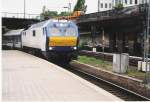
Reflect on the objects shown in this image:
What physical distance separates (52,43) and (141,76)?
1019 cm

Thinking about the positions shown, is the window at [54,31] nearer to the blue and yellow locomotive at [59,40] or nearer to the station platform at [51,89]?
the blue and yellow locomotive at [59,40]

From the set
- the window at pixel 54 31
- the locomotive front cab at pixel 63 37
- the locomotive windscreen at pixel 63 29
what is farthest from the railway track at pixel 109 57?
the window at pixel 54 31

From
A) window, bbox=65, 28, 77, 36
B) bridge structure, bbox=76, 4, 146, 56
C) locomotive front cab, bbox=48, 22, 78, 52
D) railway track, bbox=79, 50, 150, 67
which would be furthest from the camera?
bridge structure, bbox=76, 4, 146, 56

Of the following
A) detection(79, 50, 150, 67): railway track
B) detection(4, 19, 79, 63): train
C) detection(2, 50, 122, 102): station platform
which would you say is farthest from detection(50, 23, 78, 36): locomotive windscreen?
detection(2, 50, 122, 102): station platform

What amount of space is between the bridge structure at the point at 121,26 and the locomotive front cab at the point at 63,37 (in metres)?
6.36

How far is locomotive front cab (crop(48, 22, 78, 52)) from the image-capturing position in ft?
108

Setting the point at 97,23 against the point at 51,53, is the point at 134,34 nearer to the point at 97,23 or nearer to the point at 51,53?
the point at 97,23

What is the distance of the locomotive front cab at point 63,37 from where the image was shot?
3292 centimetres

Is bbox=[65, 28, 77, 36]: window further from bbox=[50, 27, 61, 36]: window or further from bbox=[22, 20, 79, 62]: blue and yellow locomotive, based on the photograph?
bbox=[50, 27, 61, 36]: window

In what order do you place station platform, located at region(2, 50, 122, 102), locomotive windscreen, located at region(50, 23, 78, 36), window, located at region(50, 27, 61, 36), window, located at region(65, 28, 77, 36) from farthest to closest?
window, located at region(65, 28, 77, 36), locomotive windscreen, located at region(50, 23, 78, 36), window, located at region(50, 27, 61, 36), station platform, located at region(2, 50, 122, 102)

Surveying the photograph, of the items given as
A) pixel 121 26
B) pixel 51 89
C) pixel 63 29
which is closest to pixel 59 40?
pixel 63 29

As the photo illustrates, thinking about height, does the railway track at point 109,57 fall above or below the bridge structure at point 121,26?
below

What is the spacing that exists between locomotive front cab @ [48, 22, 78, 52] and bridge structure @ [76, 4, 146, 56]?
636 cm

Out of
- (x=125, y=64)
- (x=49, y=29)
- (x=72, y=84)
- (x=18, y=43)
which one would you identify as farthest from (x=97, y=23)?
(x=72, y=84)
